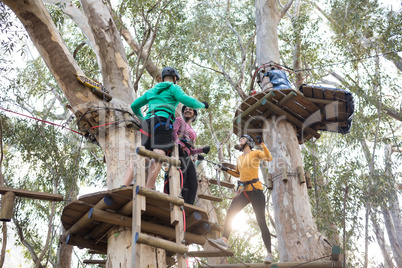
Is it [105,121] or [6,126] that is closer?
[105,121]

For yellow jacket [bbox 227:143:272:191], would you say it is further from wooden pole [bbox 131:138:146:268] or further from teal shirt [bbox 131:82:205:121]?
wooden pole [bbox 131:138:146:268]

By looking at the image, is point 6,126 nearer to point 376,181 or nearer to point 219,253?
point 219,253

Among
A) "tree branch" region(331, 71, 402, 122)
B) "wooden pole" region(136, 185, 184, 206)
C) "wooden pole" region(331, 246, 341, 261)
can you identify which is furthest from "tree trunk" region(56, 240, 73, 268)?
"tree branch" region(331, 71, 402, 122)

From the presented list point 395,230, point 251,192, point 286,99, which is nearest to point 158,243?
point 251,192

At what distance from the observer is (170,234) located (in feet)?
13.8

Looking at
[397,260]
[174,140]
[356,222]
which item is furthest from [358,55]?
Result: [174,140]

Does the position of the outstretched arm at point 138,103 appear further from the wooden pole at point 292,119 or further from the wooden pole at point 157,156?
the wooden pole at point 292,119

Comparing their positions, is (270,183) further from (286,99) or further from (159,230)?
(159,230)

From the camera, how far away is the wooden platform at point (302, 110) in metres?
6.39

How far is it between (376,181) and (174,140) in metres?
6.90

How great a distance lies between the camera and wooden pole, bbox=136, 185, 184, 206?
3.49 metres

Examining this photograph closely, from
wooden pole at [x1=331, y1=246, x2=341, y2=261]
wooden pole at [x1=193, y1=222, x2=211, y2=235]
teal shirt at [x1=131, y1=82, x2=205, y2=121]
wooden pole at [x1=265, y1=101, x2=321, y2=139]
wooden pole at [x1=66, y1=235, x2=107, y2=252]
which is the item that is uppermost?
wooden pole at [x1=265, y1=101, x2=321, y2=139]

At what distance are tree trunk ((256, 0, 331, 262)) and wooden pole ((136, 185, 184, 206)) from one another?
2.36 meters

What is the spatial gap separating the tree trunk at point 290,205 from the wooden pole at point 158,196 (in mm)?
2361
